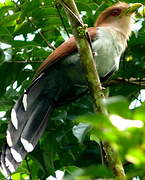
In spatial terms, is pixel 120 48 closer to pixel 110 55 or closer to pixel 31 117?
pixel 110 55

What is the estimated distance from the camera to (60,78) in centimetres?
260

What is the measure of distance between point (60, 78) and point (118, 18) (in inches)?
25.3

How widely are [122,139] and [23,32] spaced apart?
188 centimetres

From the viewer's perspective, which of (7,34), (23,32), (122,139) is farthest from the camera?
(23,32)

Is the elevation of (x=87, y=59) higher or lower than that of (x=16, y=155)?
higher

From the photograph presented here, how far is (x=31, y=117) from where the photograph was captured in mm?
2377

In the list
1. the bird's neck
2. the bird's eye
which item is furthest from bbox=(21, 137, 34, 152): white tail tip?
the bird's eye

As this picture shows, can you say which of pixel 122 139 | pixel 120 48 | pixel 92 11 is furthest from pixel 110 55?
pixel 122 139

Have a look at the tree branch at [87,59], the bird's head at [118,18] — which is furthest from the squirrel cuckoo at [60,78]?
the tree branch at [87,59]

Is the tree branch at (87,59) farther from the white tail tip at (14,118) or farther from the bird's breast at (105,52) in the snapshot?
the bird's breast at (105,52)

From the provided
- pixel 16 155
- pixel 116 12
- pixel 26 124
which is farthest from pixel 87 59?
pixel 116 12

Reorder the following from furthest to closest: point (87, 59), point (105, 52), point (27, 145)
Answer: point (105, 52) → point (27, 145) → point (87, 59)

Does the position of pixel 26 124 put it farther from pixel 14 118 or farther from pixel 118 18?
pixel 118 18

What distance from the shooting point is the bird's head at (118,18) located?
2.63m
